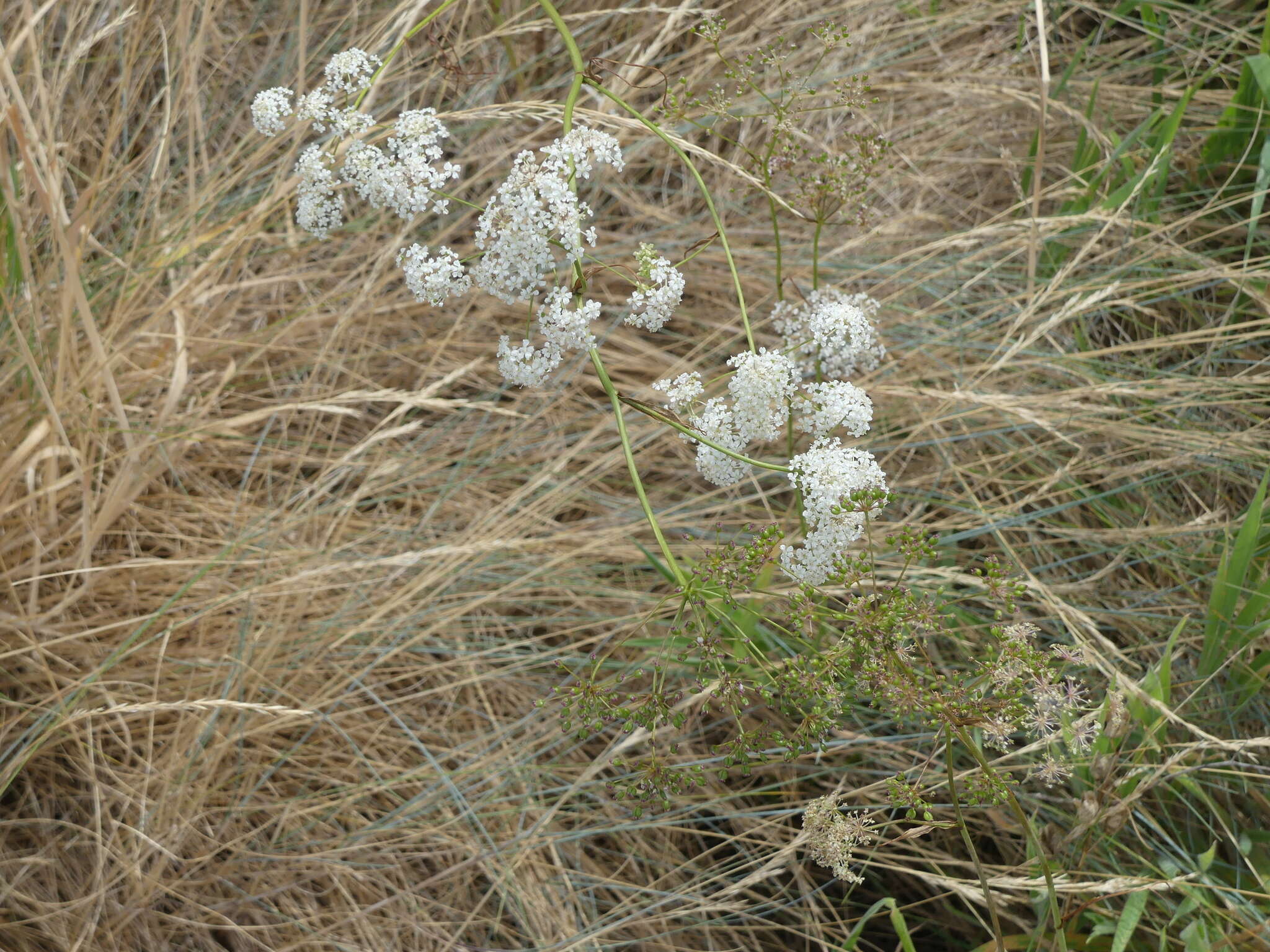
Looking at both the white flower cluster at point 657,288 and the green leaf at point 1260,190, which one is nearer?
the white flower cluster at point 657,288

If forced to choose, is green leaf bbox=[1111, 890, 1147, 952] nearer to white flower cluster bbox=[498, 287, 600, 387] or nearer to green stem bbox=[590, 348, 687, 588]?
green stem bbox=[590, 348, 687, 588]

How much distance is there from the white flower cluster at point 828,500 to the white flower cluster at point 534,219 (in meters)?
0.31

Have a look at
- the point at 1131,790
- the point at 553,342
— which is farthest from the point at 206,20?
the point at 1131,790

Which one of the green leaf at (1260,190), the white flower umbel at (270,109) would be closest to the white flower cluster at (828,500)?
the white flower umbel at (270,109)

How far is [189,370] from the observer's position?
88.0 inches

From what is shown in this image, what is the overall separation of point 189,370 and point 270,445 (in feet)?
0.93

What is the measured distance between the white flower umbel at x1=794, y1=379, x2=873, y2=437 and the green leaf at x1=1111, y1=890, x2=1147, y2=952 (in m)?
0.85

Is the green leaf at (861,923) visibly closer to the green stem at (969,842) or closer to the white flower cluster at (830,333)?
the green stem at (969,842)

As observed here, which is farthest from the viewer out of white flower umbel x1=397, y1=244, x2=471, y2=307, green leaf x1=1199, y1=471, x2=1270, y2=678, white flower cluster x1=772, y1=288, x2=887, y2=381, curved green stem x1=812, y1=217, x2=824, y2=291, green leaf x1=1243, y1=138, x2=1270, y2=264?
green leaf x1=1243, y1=138, x2=1270, y2=264

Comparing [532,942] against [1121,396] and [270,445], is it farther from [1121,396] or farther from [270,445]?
[1121,396]

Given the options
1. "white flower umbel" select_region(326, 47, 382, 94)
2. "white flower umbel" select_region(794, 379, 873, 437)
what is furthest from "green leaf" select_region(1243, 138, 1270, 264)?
"white flower umbel" select_region(326, 47, 382, 94)

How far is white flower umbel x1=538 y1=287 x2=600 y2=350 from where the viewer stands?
1.05 meters

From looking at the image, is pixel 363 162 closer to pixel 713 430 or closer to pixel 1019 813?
pixel 713 430

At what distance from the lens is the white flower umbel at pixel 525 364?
1074 mm
